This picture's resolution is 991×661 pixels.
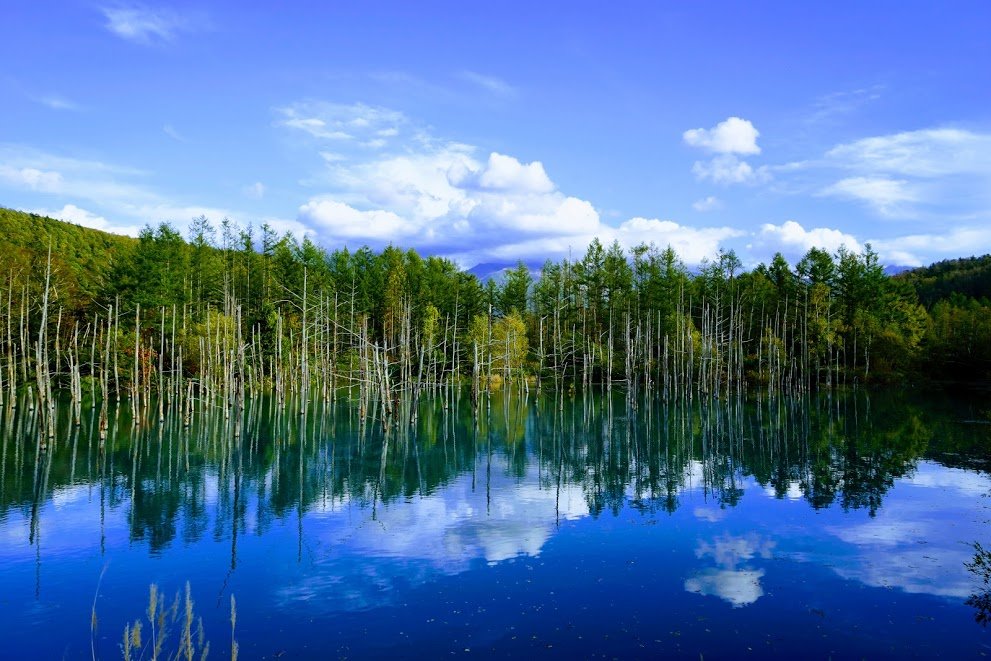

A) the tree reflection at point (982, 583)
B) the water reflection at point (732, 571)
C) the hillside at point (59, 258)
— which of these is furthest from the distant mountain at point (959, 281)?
the hillside at point (59, 258)

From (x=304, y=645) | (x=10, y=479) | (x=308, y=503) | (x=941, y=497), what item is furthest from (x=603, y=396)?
(x=304, y=645)

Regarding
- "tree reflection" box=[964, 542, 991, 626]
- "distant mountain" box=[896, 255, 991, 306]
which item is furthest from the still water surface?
"distant mountain" box=[896, 255, 991, 306]

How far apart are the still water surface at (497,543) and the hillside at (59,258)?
19303 mm

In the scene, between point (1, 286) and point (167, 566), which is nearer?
point (167, 566)

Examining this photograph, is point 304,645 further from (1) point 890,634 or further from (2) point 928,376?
(2) point 928,376

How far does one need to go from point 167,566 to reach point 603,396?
45.3 meters

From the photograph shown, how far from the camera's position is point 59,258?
49156 millimetres

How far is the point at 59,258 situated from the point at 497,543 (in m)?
49.3

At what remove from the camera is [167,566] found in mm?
13523

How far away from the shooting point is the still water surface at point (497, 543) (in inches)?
416

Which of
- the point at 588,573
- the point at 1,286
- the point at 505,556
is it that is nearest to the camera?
the point at 588,573

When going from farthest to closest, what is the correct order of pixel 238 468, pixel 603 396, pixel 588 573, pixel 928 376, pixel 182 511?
pixel 928 376 → pixel 603 396 → pixel 238 468 → pixel 182 511 → pixel 588 573

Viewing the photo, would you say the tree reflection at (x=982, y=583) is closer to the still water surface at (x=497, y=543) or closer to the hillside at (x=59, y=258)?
the still water surface at (x=497, y=543)

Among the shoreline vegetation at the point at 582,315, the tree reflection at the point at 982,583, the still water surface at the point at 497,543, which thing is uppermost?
the shoreline vegetation at the point at 582,315
